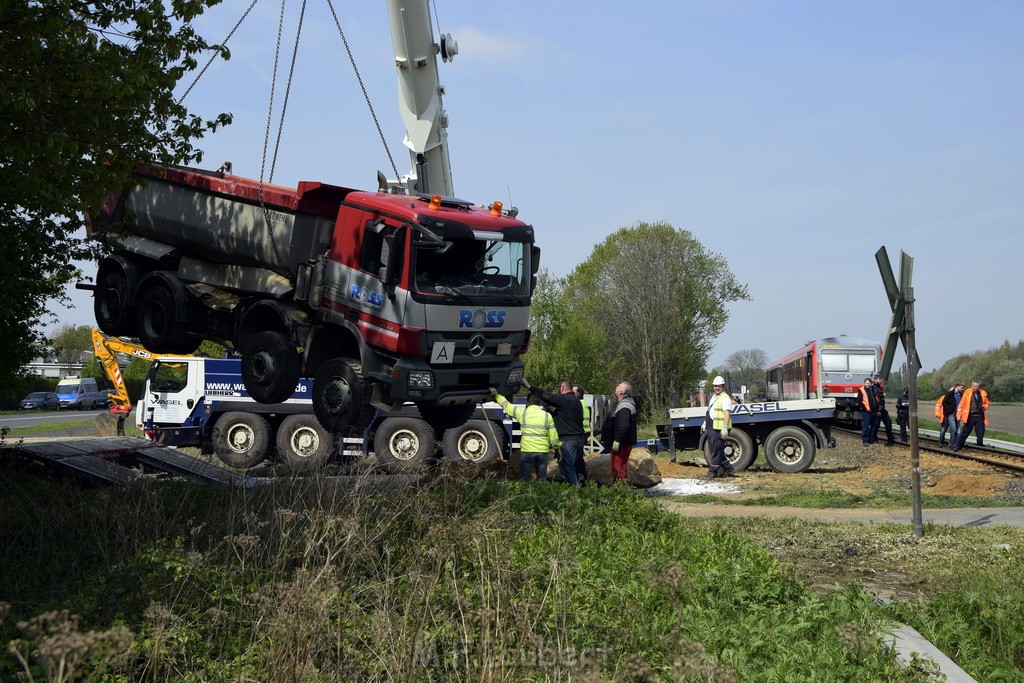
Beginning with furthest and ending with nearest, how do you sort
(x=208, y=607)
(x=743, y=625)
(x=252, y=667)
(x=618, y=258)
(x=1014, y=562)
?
(x=618, y=258)
(x=1014, y=562)
(x=208, y=607)
(x=743, y=625)
(x=252, y=667)

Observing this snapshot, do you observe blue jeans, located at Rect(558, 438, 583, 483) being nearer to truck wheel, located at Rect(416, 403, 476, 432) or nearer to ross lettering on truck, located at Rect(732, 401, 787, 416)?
truck wheel, located at Rect(416, 403, 476, 432)

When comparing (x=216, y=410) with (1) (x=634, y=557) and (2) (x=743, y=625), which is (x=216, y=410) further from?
(2) (x=743, y=625)

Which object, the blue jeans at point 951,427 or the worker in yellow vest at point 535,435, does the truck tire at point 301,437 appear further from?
the blue jeans at point 951,427

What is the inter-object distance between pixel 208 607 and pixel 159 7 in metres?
6.32

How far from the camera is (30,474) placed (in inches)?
494

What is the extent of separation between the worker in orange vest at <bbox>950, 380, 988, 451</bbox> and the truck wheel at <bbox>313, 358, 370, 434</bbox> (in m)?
18.3

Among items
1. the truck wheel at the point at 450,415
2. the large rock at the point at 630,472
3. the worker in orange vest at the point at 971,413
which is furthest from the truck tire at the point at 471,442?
the worker in orange vest at the point at 971,413

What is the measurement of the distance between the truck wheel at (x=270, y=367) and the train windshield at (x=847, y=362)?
90.8 feet

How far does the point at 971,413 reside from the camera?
24.0 metres

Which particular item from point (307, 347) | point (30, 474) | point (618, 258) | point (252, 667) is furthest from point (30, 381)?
point (618, 258)

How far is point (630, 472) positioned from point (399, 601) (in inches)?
435

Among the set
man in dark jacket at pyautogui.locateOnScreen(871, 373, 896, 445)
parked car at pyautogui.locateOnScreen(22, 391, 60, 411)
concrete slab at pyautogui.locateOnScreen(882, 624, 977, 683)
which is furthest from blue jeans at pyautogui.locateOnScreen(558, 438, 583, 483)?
parked car at pyautogui.locateOnScreen(22, 391, 60, 411)

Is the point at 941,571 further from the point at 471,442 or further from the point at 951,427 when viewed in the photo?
the point at 951,427

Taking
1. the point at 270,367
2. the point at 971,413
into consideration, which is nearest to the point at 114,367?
the point at 270,367
